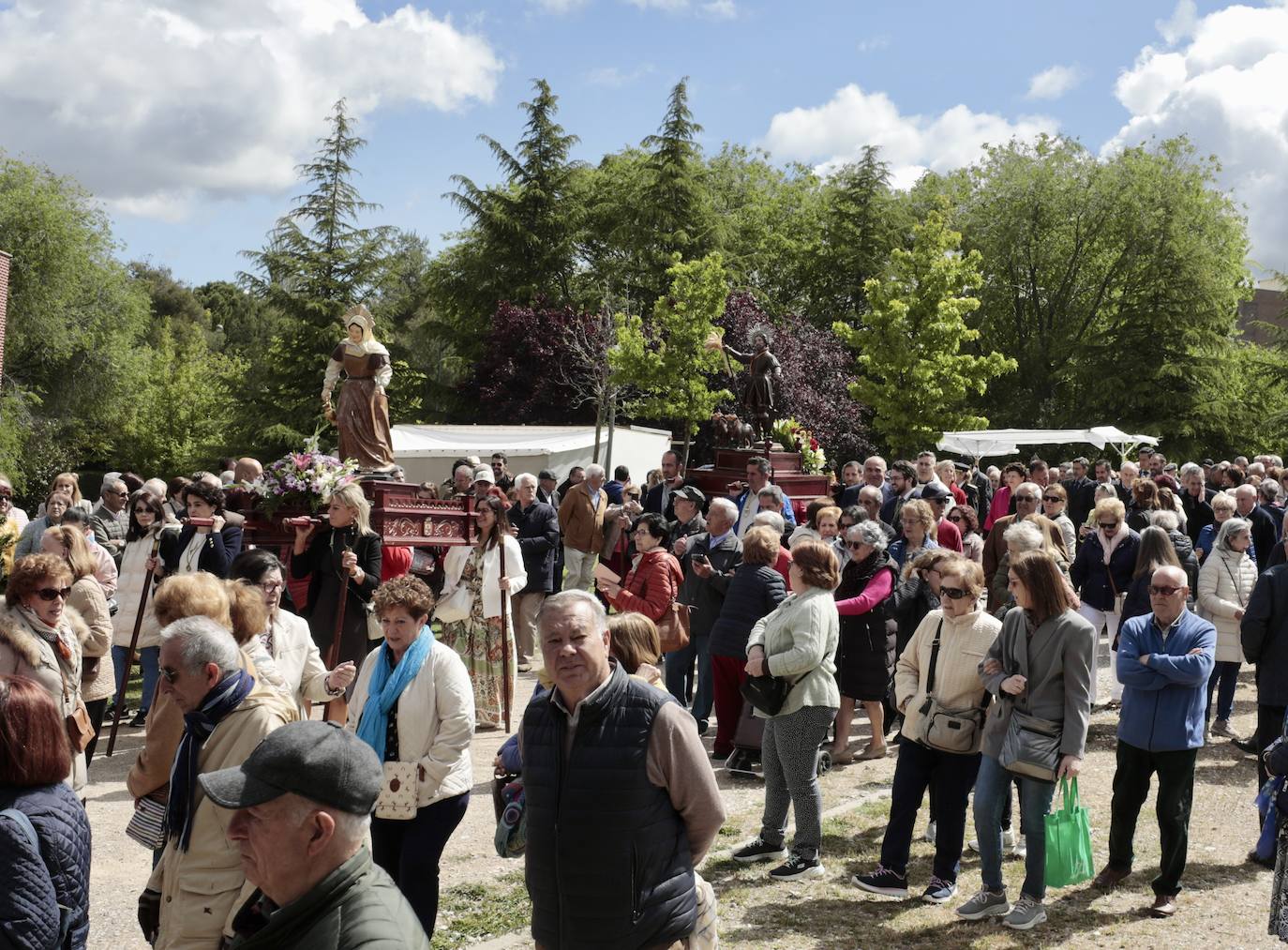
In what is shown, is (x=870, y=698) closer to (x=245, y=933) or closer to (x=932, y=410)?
(x=245, y=933)

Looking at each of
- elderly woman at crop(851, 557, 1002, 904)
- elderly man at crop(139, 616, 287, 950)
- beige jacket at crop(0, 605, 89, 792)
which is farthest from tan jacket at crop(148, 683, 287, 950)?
elderly woman at crop(851, 557, 1002, 904)

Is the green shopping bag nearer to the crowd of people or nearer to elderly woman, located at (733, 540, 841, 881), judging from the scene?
the crowd of people

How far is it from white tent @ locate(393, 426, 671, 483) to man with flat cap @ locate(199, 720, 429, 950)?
25103 mm

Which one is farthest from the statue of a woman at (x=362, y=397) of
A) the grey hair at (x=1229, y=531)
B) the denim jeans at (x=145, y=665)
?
the grey hair at (x=1229, y=531)

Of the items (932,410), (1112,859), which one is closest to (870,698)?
(1112,859)

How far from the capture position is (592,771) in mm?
3768

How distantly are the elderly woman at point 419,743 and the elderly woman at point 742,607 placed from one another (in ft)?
11.3

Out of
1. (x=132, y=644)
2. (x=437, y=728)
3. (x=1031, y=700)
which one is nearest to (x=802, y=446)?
(x=132, y=644)

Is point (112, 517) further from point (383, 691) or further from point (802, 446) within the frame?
point (802, 446)

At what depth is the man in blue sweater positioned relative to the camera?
6215 millimetres

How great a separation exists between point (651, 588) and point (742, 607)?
0.69m

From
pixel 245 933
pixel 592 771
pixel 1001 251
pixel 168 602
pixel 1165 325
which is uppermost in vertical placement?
pixel 1001 251

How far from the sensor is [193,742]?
3.80 meters

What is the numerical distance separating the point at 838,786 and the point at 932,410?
29469 mm
